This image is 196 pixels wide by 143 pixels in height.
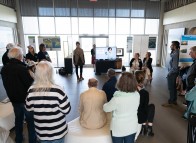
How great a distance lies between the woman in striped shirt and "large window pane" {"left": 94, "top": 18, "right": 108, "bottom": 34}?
8592mm

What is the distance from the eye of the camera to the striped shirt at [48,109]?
1.56m

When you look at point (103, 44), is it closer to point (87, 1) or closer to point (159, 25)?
point (87, 1)

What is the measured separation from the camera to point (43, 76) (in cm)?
153

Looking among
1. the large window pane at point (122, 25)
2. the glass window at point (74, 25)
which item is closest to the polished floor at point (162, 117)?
the glass window at point (74, 25)

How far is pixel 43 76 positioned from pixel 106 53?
6986 mm

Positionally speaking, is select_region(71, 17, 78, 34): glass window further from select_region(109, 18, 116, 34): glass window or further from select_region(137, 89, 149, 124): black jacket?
select_region(137, 89, 149, 124): black jacket

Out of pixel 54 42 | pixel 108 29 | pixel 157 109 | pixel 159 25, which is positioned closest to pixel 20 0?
pixel 54 42

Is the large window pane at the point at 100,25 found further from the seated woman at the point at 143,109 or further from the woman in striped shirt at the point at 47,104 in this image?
the woman in striped shirt at the point at 47,104

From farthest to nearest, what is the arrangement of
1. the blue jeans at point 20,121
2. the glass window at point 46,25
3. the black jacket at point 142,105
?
the glass window at point 46,25, the black jacket at point 142,105, the blue jeans at point 20,121

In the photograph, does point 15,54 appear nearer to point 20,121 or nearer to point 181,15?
point 20,121

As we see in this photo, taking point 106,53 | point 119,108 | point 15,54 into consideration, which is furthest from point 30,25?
point 119,108

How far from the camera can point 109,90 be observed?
8.91 feet

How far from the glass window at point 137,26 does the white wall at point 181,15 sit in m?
1.40

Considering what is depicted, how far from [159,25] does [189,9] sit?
2.99 meters
